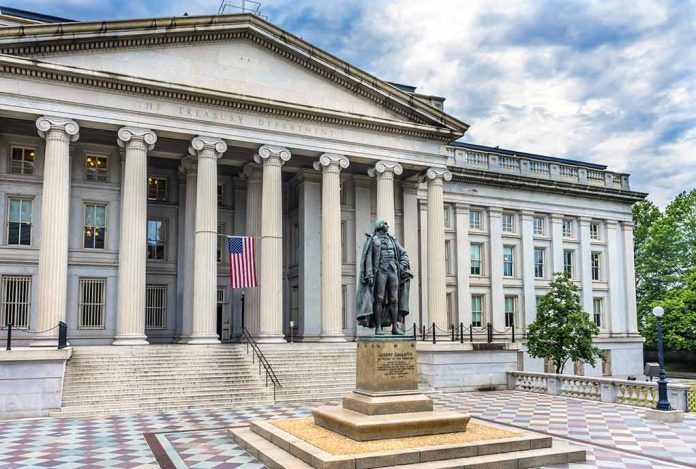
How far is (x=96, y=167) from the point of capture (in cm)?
2959

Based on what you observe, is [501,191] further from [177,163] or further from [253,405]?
[253,405]

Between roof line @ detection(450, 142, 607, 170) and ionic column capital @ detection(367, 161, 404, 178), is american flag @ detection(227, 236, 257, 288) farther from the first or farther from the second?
roof line @ detection(450, 142, 607, 170)

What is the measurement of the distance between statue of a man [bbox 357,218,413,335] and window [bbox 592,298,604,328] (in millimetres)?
33610

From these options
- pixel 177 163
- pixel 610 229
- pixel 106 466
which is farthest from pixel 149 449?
pixel 610 229

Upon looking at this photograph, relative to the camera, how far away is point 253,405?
842 inches

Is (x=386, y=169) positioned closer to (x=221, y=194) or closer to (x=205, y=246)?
(x=221, y=194)

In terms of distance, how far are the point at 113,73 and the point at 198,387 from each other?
12.8 meters

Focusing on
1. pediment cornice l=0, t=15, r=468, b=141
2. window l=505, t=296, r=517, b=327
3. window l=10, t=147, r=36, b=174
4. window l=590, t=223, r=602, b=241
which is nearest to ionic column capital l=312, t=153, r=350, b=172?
pediment cornice l=0, t=15, r=468, b=141

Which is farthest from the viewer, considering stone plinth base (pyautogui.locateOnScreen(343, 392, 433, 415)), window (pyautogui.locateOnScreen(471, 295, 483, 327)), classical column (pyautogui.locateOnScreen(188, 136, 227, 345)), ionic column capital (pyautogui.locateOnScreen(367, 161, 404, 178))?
window (pyautogui.locateOnScreen(471, 295, 483, 327))

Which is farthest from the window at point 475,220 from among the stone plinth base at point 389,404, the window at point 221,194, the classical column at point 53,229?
the stone plinth base at point 389,404

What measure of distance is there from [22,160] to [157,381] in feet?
42.3

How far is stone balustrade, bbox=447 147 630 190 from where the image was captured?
40.4 m

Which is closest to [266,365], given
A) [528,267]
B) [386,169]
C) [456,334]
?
[386,169]

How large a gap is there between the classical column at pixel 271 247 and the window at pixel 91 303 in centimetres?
726
